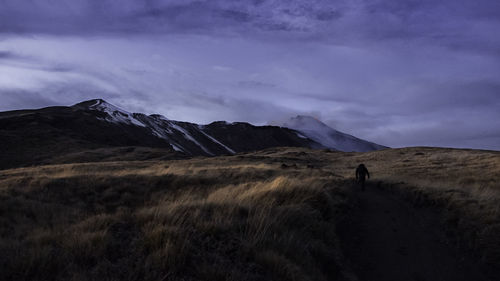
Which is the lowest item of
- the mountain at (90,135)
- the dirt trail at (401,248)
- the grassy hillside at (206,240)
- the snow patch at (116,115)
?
the dirt trail at (401,248)

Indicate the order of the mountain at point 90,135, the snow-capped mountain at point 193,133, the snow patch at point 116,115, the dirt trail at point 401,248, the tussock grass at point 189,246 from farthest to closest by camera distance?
the snow-capped mountain at point 193,133 < the snow patch at point 116,115 < the mountain at point 90,135 < the dirt trail at point 401,248 < the tussock grass at point 189,246

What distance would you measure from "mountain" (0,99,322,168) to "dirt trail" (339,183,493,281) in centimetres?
5031

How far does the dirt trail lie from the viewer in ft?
22.4

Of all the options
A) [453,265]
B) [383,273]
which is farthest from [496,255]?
[383,273]

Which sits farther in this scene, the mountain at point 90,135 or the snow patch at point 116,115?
the snow patch at point 116,115

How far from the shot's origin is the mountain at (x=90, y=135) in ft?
213

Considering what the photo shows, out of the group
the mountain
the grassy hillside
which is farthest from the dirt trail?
the mountain

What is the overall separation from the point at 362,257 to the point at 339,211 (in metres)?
2.74

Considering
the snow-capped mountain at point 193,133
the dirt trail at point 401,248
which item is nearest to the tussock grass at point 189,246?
the dirt trail at point 401,248

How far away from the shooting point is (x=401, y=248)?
8.16m

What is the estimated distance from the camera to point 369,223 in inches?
407

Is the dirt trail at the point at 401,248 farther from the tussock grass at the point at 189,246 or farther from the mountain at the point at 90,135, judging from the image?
the mountain at the point at 90,135

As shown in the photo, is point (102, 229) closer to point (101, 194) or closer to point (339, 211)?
point (339, 211)

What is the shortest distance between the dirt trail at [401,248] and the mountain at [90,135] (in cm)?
5031
